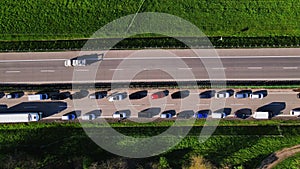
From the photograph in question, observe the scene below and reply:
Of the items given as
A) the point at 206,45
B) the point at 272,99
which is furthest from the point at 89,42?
the point at 272,99

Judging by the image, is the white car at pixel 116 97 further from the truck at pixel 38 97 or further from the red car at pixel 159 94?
the truck at pixel 38 97

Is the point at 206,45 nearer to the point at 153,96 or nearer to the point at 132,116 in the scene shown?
the point at 153,96

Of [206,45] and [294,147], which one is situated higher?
[206,45]

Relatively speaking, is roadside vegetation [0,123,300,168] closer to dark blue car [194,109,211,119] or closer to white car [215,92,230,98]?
dark blue car [194,109,211,119]

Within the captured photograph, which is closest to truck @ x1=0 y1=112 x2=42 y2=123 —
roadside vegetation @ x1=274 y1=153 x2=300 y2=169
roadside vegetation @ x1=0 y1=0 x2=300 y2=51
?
roadside vegetation @ x1=0 y1=0 x2=300 y2=51

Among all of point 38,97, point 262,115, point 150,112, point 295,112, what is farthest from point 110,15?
point 295,112

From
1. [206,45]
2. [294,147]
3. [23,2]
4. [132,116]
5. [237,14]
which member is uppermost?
[23,2]

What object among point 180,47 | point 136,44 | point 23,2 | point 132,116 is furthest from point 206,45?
point 23,2
